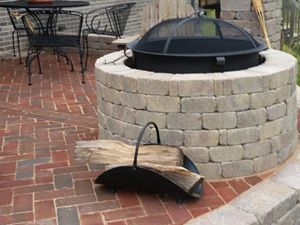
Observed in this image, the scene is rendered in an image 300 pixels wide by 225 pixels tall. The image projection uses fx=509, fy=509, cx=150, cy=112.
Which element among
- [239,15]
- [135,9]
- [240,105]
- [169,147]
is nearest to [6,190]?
[169,147]

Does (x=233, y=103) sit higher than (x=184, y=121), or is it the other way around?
(x=233, y=103)

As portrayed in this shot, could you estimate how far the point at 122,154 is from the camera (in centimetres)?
366

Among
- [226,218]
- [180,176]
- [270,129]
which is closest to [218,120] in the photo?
[270,129]

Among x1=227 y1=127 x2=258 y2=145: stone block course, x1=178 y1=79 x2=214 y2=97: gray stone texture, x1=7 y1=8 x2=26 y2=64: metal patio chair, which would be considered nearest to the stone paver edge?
x1=227 y1=127 x2=258 y2=145: stone block course

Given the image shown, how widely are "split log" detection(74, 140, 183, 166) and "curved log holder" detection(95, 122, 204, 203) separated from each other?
0.11 metres

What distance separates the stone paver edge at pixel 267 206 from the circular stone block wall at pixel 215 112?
285 mm

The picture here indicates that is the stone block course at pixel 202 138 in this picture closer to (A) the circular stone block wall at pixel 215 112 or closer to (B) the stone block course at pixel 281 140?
(A) the circular stone block wall at pixel 215 112

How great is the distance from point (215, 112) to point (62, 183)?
1.24 metres

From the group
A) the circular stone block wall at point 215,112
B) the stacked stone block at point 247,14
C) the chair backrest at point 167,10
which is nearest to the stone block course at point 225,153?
the circular stone block wall at point 215,112

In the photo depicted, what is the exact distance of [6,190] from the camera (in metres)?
3.65

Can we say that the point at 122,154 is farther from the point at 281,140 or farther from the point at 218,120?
the point at 281,140

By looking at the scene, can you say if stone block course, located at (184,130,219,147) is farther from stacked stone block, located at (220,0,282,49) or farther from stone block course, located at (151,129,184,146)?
stacked stone block, located at (220,0,282,49)

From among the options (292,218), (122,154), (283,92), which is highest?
(283,92)

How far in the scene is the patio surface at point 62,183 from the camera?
10.7 feet
